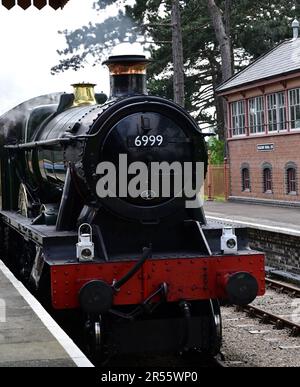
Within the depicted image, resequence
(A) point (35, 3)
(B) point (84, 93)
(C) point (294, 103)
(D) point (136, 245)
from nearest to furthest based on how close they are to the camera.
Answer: (A) point (35, 3), (D) point (136, 245), (B) point (84, 93), (C) point (294, 103)

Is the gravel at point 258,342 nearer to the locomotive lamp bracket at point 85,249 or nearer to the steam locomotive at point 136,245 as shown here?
the steam locomotive at point 136,245

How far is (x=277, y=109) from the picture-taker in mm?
25609

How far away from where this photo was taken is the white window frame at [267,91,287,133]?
82.4ft

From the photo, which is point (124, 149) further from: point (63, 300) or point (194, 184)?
point (63, 300)

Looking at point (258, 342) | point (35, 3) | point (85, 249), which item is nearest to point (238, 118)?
point (258, 342)

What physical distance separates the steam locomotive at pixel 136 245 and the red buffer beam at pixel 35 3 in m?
2.44

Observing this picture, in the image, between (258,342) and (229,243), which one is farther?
(258,342)

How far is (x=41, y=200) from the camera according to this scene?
9438 millimetres

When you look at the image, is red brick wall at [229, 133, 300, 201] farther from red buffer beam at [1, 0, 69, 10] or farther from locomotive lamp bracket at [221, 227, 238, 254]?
red buffer beam at [1, 0, 69, 10]

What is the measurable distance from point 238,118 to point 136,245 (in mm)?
21905

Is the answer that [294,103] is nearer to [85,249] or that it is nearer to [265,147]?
[265,147]

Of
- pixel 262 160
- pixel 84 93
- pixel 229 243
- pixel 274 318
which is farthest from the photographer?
pixel 262 160
